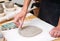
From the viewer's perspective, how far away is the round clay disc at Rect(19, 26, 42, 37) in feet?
2.60

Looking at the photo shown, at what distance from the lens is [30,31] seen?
0.81 m

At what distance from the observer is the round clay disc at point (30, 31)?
0.79m

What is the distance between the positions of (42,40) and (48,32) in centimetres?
9

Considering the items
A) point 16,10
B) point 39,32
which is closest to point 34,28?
point 39,32

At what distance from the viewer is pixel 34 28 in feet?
2.80

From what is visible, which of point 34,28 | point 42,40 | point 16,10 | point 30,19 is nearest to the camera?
point 42,40

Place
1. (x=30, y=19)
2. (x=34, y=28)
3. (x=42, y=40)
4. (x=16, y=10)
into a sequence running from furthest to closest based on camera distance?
(x=16, y=10)
(x=30, y=19)
(x=34, y=28)
(x=42, y=40)

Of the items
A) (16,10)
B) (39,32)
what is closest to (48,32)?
(39,32)

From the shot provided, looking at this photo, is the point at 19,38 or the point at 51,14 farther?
the point at 51,14

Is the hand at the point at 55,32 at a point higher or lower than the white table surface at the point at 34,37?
higher

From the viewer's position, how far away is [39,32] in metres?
0.81

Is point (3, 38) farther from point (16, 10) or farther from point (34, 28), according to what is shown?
point (16, 10)

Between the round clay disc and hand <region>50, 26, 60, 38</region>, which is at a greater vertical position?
hand <region>50, 26, 60, 38</region>

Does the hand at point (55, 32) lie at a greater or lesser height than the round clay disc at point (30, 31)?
greater
